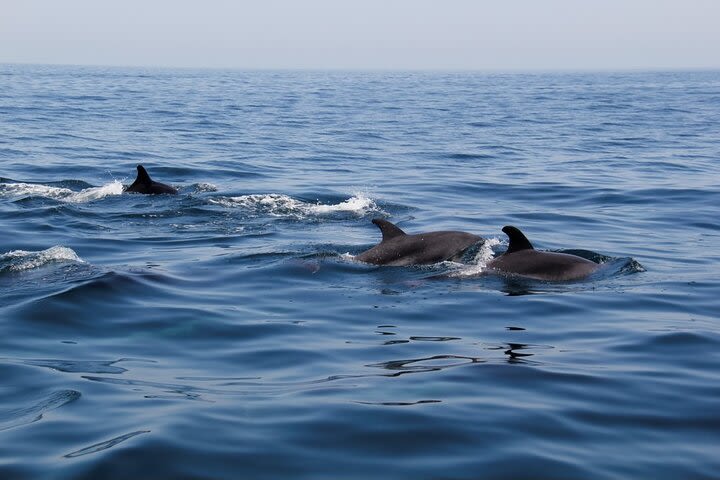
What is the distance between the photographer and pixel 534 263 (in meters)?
14.2

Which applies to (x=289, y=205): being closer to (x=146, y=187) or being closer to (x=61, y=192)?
(x=146, y=187)

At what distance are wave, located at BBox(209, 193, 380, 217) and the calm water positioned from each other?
10 centimetres

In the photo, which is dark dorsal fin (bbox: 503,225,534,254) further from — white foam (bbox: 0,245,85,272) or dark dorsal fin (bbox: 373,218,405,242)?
white foam (bbox: 0,245,85,272)

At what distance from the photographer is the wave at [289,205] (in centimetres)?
2058

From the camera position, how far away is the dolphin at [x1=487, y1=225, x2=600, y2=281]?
46.0 ft

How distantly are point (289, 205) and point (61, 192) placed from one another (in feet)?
18.1

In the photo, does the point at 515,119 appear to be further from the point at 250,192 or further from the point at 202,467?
the point at 202,467

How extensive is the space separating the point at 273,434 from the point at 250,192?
16.5 meters

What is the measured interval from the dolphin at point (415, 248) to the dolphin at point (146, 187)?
826 centimetres

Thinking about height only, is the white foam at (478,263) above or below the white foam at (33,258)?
above

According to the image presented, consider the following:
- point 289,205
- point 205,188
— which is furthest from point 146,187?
point 289,205

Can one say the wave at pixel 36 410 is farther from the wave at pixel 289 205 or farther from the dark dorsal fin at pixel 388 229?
the wave at pixel 289 205

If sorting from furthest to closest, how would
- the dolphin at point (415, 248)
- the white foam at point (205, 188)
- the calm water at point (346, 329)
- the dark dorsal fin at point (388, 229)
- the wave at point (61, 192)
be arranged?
1. the white foam at point (205, 188)
2. the wave at point (61, 192)
3. the dark dorsal fin at point (388, 229)
4. the dolphin at point (415, 248)
5. the calm water at point (346, 329)

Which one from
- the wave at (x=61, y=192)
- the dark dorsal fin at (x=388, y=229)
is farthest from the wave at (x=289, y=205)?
the dark dorsal fin at (x=388, y=229)
